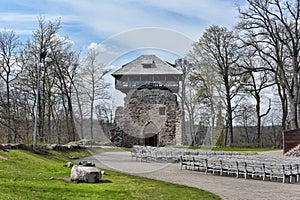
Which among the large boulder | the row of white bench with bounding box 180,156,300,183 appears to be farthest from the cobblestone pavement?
the large boulder

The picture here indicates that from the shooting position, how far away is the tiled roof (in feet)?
126

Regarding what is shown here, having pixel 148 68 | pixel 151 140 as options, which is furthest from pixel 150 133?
pixel 148 68

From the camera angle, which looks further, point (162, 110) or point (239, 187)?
point (162, 110)

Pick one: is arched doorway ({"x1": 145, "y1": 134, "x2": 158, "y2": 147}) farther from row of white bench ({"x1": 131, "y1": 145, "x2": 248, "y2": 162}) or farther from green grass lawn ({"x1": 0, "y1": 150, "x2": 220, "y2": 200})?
green grass lawn ({"x1": 0, "y1": 150, "x2": 220, "y2": 200})

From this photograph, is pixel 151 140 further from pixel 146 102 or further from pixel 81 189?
pixel 81 189

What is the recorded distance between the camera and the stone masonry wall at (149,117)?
1468 inches

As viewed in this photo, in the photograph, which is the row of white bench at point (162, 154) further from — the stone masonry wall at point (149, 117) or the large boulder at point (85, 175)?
the stone masonry wall at point (149, 117)

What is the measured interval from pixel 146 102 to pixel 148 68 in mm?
3452

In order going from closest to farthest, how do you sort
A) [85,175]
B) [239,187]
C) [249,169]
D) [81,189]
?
1. [81,189]
2. [85,175]
3. [239,187]
4. [249,169]

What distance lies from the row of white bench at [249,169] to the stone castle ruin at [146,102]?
840 inches

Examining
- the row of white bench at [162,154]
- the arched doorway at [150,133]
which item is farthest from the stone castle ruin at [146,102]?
the row of white bench at [162,154]

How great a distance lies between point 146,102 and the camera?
38594mm

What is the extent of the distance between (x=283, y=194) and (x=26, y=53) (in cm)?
2366

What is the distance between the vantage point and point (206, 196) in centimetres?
953
